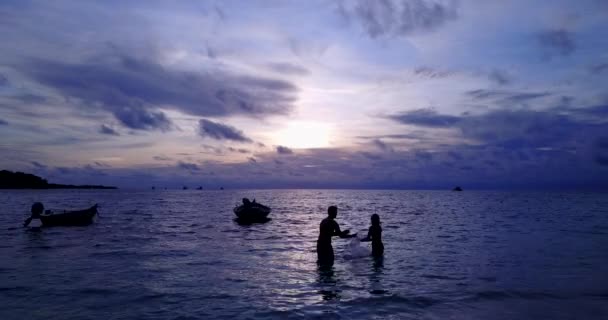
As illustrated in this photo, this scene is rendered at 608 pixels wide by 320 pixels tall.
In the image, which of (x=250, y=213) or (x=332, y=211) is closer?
(x=332, y=211)

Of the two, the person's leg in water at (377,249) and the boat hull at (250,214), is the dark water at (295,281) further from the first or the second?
the boat hull at (250,214)

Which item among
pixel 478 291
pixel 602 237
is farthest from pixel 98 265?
pixel 602 237

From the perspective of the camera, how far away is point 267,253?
72.4 feet

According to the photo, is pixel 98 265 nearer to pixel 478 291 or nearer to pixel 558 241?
pixel 478 291

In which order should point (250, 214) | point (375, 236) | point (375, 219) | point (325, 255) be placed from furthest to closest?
point (250, 214)
point (375, 236)
point (375, 219)
point (325, 255)

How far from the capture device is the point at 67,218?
126 feet

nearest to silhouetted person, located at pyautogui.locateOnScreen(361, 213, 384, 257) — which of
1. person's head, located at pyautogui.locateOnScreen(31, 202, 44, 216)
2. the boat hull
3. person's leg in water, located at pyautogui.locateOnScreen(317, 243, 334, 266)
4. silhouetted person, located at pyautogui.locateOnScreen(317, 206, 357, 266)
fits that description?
silhouetted person, located at pyautogui.locateOnScreen(317, 206, 357, 266)

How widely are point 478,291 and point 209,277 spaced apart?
376 inches

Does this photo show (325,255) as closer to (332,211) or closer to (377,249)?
(332,211)

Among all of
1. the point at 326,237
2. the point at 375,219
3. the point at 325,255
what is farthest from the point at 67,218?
the point at 375,219

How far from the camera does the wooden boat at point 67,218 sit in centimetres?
3712

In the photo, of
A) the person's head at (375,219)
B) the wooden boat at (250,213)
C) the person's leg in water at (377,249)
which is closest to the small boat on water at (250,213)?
the wooden boat at (250,213)

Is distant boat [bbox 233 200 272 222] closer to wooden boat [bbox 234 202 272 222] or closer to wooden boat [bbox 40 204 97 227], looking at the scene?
wooden boat [bbox 234 202 272 222]

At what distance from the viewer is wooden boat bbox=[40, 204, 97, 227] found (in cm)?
3712
